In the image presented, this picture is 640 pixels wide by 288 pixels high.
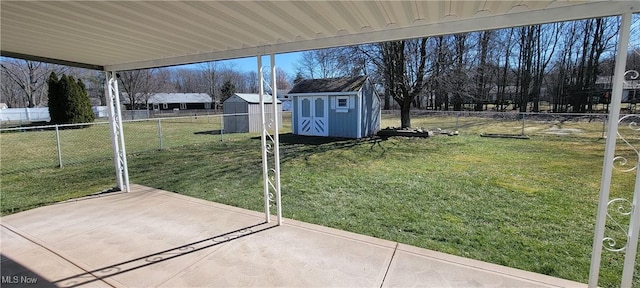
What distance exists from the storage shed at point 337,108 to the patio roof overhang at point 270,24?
340 inches

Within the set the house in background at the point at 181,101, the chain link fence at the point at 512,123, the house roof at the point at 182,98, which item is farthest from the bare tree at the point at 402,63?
the house in background at the point at 181,101

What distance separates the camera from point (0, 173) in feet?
22.2

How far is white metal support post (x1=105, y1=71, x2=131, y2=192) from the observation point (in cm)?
455

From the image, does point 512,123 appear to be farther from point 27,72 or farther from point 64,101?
point 27,72

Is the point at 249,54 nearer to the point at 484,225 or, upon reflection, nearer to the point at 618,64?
the point at 618,64

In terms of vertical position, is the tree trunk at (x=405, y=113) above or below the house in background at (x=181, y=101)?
below

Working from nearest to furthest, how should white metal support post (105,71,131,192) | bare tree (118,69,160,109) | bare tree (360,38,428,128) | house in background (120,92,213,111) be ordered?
1. white metal support post (105,71,131,192)
2. bare tree (360,38,428,128)
3. bare tree (118,69,160,109)
4. house in background (120,92,213,111)

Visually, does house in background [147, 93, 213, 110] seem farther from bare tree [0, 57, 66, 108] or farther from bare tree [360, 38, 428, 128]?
bare tree [360, 38, 428, 128]

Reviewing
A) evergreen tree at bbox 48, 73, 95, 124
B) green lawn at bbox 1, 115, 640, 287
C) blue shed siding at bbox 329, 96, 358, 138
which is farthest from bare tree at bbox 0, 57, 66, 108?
green lawn at bbox 1, 115, 640, 287

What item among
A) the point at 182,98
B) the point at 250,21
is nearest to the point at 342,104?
the point at 250,21

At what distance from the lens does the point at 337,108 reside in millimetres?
12086

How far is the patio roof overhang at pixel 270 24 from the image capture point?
1909 millimetres

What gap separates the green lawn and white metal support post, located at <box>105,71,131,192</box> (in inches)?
28.0

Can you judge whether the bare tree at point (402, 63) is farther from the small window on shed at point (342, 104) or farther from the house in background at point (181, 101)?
the house in background at point (181, 101)
